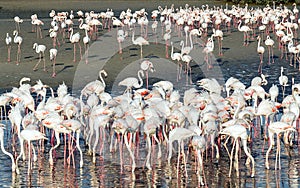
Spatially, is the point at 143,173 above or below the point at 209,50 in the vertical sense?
below

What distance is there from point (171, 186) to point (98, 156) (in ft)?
5.68

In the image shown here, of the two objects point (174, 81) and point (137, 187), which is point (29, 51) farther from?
point (137, 187)

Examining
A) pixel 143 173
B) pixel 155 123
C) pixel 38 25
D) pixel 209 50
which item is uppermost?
pixel 38 25

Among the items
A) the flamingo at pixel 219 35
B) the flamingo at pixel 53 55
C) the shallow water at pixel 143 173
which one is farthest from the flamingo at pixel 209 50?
the shallow water at pixel 143 173

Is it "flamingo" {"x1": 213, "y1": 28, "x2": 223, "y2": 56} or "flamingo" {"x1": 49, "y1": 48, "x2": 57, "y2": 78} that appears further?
"flamingo" {"x1": 213, "y1": 28, "x2": 223, "y2": 56}

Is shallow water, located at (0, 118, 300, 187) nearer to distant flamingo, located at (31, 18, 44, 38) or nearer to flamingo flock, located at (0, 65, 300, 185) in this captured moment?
flamingo flock, located at (0, 65, 300, 185)

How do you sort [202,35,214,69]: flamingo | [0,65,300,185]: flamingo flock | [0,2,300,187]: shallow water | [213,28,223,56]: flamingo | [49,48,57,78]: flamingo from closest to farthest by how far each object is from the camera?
[0,2,300,187]: shallow water
[0,65,300,185]: flamingo flock
[49,48,57,78]: flamingo
[202,35,214,69]: flamingo
[213,28,223,56]: flamingo

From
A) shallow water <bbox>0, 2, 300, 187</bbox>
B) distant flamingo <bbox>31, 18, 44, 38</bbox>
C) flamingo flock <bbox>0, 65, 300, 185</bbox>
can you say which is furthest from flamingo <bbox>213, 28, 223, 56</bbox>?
shallow water <bbox>0, 2, 300, 187</bbox>

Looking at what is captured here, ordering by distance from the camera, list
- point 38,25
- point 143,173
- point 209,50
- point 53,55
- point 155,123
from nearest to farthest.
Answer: point 143,173 < point 155,123 < point 53,55 < point 209,50 < point 38,25

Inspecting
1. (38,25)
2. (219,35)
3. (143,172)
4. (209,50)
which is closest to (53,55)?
(209,50)

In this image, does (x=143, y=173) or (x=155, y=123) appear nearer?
(x=143, y=173)

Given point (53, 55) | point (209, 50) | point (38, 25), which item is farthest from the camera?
point (38, 25)

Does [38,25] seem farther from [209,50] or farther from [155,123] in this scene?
[155,123]

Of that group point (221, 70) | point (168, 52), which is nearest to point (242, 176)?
point (221, 70)
